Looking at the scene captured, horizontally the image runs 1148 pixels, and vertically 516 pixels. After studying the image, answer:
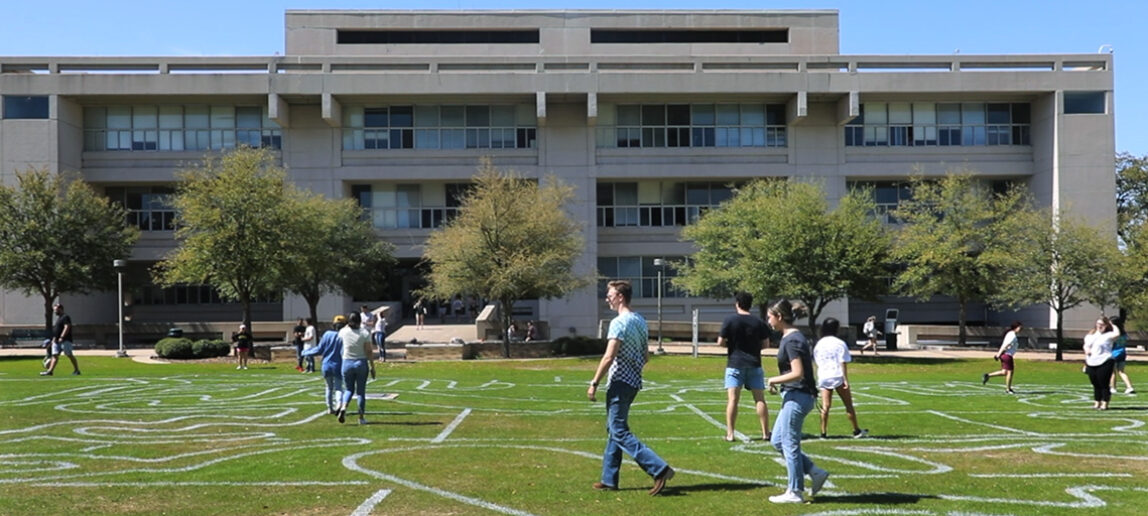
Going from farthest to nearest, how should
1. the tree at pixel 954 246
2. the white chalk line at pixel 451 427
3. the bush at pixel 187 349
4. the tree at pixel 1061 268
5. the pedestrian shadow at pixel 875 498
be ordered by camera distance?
the tree at pixel 954 246 < the tree at pixel 1061 268 < the bush at pixel 187 349 < the white chalk line at pixel 451 427 < the pedestrian shadow at pixel 875 498

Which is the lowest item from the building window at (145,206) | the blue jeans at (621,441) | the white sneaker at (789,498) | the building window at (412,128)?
the white sneaker at (789,498)

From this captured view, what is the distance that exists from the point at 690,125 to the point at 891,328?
1548cm

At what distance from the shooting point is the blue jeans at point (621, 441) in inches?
352

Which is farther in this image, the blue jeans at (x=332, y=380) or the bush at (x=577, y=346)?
the bush at (x=577, y=346)

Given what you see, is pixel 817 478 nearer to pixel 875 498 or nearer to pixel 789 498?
pixel 789 498

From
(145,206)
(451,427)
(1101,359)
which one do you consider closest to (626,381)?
(451,427)

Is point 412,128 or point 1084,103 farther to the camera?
point 412,128

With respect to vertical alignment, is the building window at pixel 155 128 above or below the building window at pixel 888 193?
above

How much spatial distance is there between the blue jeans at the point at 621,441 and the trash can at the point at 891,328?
37.8m

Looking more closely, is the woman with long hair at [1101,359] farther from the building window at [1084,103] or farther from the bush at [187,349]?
the building window at [1084,103]

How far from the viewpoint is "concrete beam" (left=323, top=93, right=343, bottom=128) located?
51.0 metres

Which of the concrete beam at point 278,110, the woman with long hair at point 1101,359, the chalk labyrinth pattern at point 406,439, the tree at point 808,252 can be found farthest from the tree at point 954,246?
the concrete beam at point 278,110

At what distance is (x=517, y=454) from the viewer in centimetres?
1194

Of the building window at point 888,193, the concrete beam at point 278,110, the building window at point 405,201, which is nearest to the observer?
the concrete beam at point 278,110
